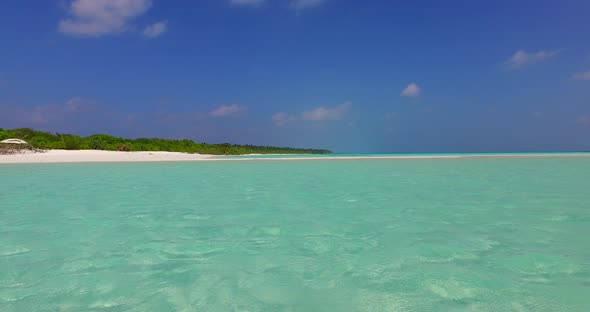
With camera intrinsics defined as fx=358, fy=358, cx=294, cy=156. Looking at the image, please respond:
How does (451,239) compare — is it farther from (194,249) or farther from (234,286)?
(194,249)

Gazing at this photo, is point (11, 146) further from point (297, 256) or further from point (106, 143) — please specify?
point (297, 256)

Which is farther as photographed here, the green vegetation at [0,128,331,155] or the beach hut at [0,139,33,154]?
the green vegetation at [0,128,331,155]

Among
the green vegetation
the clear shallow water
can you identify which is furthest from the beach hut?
the clear shallow water

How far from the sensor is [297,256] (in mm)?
4145

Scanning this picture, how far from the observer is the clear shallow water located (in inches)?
117

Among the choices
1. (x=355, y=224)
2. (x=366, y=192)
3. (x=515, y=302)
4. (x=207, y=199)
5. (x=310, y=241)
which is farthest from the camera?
(x=366, y=192)

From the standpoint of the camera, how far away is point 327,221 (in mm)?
6066

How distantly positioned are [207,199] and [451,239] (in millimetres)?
5781

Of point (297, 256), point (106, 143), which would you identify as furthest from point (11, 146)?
point (297, 256)

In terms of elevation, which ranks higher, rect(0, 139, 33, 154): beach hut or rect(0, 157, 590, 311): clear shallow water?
rect(0, 139, 33, 154): beach hut

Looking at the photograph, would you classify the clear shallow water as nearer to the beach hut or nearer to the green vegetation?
the beach hut

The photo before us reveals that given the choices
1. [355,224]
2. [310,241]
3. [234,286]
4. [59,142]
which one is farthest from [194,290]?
[59,142]

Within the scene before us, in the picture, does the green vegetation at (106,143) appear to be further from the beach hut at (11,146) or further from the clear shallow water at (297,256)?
the clear shallow water at (297,256)

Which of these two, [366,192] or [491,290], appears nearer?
[491,290]
